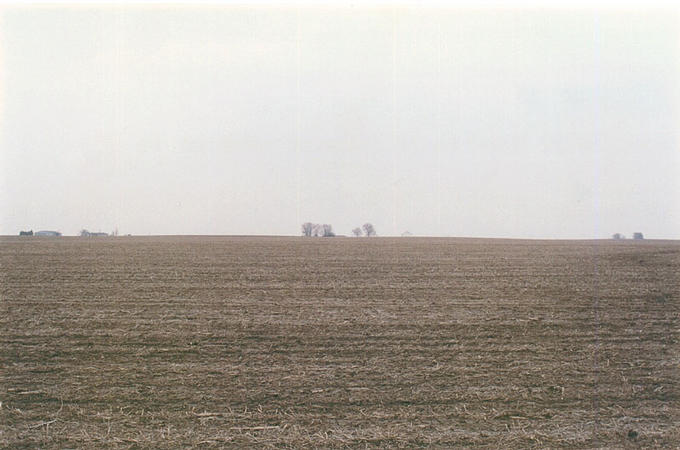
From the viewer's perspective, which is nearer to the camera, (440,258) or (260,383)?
(260,383)

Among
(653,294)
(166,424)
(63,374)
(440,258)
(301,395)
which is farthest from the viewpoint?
(440,258)

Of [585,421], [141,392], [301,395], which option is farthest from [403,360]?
[141,392]

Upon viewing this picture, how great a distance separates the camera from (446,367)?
34.7 feet

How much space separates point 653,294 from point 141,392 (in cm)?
1341

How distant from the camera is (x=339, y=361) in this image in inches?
429

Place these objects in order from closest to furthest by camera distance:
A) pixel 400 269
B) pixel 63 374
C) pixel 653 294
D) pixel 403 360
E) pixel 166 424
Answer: pixel 166 424
pixel 63 374
pixel 403 360
pixel 653 294
pixel 400 269

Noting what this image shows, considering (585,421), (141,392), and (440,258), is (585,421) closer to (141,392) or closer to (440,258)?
(141,392)

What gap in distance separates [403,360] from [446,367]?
0.76m

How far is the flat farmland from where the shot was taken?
320 inches

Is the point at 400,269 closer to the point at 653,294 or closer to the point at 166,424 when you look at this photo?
the point at 653,294

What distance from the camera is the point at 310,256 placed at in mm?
28188

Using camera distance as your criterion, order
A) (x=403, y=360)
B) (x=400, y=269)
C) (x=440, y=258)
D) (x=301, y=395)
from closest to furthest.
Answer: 1. (x=301, y=395)
2. (x=403, y=360)
3. (x=400, y=269)
4. (x=440, y=258)

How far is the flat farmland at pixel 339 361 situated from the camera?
8133 mm

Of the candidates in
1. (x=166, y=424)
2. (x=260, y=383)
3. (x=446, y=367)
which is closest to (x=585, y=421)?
(x=446, y=367)
